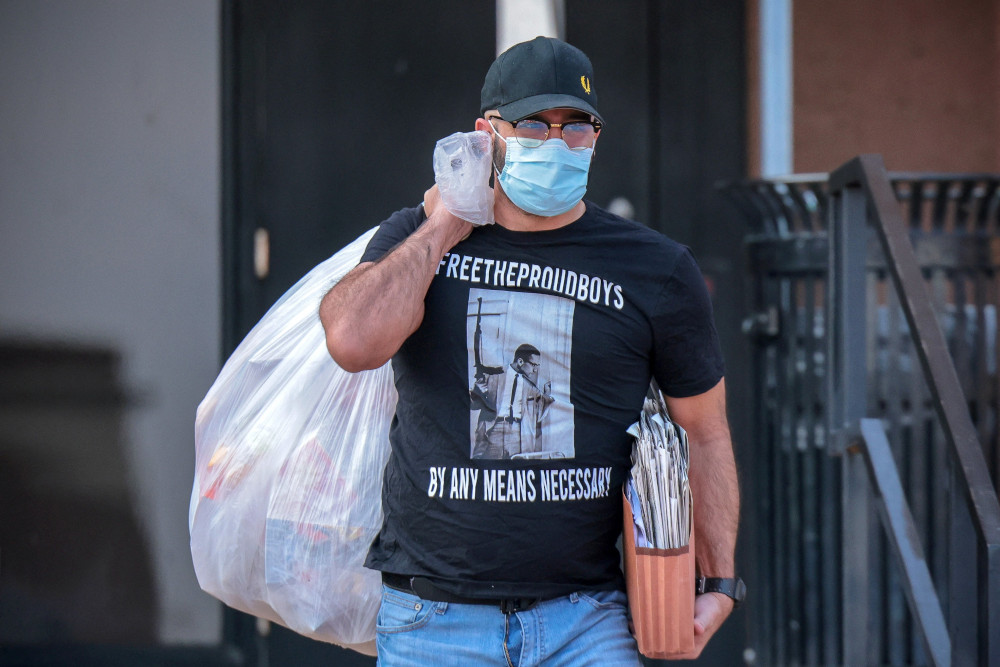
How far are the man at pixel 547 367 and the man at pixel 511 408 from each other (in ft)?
0.08

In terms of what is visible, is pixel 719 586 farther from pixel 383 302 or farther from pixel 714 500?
pixel 383 302

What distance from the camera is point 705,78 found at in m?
4.22

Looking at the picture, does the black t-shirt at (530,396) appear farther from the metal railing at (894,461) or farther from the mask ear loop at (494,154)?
the metal railing at (894,461)

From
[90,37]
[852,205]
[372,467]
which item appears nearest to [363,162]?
[90,37]

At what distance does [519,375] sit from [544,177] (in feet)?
1.19

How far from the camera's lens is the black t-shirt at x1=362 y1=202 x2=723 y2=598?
2.00 metres

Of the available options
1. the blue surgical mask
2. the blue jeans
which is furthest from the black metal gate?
the blue surgical mask

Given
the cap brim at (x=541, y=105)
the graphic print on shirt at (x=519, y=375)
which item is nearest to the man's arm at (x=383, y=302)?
the graphic print on shirt at (x=519, y=375)

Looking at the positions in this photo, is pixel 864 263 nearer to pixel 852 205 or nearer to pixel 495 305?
pixel 852 205

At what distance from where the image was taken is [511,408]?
2.02m

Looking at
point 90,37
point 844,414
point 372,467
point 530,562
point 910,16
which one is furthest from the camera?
point 910,16

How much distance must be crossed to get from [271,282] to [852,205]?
2.12 metres

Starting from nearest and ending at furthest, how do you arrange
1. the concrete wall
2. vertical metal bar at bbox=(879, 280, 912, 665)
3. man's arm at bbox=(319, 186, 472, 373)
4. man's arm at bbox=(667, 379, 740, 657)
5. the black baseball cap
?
man's arm at bbox=(319, 186, 472, 373), the black baseball cap, man's arm at bbox=(667, 379, 740, 657), vertical metal bar at bbox=(879, 280, 912, 665), the concrete wall

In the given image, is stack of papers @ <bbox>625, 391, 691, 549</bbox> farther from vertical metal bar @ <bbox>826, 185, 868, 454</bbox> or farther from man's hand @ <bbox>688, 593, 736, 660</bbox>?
vertical metal bar @ <bbox>826, 185, 868, 454</bbox>
